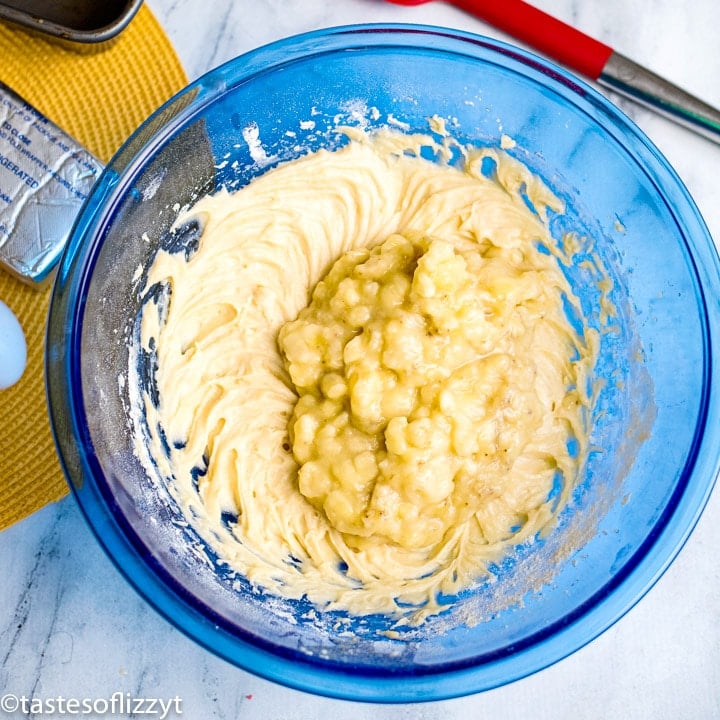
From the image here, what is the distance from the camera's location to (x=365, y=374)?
4.02ft

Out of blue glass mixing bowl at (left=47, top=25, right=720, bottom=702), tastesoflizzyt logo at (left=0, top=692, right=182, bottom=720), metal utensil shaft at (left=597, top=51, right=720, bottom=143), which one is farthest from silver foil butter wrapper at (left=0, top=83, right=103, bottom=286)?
metal utensil shaft at (left=597, top=51, right=720, bottom=143)

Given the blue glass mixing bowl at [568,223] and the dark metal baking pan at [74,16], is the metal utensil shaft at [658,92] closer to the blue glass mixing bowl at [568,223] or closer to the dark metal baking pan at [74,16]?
the blue glass mixing bowl at [568,223]

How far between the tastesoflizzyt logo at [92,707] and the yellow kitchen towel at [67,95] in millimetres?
364

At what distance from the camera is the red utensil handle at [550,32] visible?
60.3 inches

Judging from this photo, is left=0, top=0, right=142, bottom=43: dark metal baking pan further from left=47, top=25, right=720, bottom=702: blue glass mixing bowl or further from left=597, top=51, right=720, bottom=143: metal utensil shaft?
left=597, top=51, right=720, bottom=143: metal utensil shaft

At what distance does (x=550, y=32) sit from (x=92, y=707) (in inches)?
57.6

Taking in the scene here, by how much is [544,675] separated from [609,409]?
510 millimetres

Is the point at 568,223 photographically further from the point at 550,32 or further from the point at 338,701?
the point at 338,701

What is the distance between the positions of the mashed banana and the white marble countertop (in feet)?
0.91

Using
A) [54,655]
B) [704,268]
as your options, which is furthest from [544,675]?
[54,655]

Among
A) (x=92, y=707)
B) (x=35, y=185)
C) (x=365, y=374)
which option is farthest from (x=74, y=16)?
(x=92, y=707)

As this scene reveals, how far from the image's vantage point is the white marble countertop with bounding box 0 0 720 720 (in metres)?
1.48

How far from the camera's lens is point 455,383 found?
4.09 feet

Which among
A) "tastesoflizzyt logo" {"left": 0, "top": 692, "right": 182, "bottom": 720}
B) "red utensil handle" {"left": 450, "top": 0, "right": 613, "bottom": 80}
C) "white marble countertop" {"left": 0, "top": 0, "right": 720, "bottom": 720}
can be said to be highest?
"red utensil handle" {"left": 450, "top": 0, "right": 613, "bottom": 80}
